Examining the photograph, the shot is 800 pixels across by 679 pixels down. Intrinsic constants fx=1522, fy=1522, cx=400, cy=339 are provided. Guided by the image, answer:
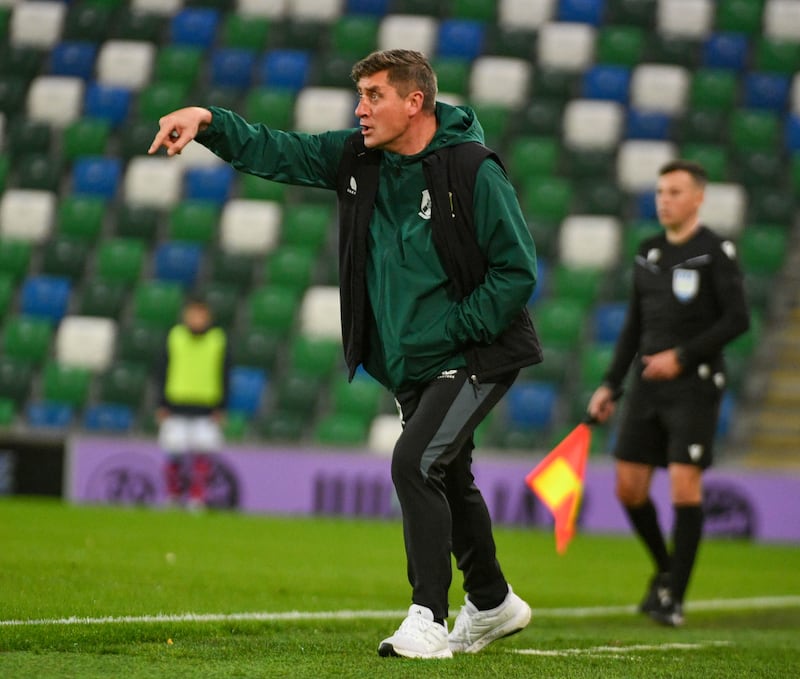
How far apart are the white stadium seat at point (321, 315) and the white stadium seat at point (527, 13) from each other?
479 cm

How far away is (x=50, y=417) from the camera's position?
578 inches

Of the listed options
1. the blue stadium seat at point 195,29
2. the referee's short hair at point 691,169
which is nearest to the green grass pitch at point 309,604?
the referee's short hair at point 691,169

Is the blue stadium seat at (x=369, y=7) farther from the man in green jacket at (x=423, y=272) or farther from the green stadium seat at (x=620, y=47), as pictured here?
the man in green jacket at (x=423, y=272)

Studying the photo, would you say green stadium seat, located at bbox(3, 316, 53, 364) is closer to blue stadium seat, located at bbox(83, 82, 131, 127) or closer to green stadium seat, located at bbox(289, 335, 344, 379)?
green stadium seat, located at bbox(289, 335, 344, 379)

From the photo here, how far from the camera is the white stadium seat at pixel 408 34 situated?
58.1 feet

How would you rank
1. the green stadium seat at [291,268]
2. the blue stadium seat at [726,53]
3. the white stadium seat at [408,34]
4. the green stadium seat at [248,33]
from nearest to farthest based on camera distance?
the green stadium seat at [291,268], the blue stadium seat at [726,53], the white stadium seat at [408,34], the green stadium seat at [248,33]

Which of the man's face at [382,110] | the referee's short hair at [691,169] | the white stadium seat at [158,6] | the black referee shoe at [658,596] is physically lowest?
the black referee shoe at [658,596]

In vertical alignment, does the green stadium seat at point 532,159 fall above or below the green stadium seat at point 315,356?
above

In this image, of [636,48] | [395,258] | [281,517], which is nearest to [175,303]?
[281,517]

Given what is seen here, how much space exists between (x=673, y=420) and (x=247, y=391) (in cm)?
832

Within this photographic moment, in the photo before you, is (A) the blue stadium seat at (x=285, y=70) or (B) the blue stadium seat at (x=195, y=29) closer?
(A) the blue stadium seat at (x=285, y=70)

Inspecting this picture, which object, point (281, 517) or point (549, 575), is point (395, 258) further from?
point (281, 517)

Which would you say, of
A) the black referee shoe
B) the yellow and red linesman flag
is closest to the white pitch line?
the black referee shoe

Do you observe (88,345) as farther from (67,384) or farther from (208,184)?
(208,184)
